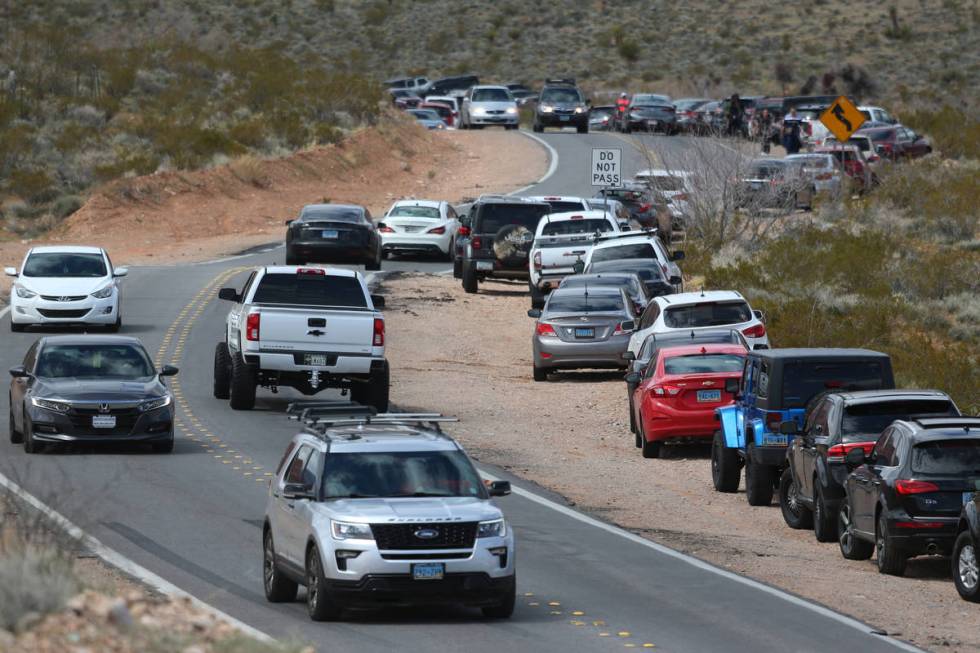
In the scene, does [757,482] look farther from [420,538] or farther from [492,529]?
[420,538]

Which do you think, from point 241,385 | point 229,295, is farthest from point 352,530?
point 229,295

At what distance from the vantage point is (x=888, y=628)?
14.5 meters

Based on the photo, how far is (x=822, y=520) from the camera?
747 inches

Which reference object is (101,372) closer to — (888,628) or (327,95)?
(888,628)

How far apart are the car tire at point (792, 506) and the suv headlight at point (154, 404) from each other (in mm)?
7899

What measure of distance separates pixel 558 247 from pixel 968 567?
24.2 metres

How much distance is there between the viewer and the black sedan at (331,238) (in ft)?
140

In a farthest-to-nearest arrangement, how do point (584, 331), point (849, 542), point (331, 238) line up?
point (331, 238) < point (584, 331) < point (849, 542)

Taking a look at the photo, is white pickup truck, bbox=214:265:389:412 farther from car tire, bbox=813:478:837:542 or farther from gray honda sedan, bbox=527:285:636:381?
car tire, bbox=813:478:837:542

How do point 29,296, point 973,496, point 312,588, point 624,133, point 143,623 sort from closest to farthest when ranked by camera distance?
point 143,623
point 312,588
point 973,496
point 29,296
point 624,133

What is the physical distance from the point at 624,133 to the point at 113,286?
43.1m

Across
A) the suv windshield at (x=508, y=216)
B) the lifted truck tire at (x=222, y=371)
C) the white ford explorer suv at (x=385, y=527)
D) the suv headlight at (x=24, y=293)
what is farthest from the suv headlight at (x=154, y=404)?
the suv windshield at (x=508, y=216)

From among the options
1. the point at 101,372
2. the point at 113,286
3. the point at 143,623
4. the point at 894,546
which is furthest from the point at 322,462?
the point at 113,286

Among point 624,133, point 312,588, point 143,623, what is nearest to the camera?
point 143,623
